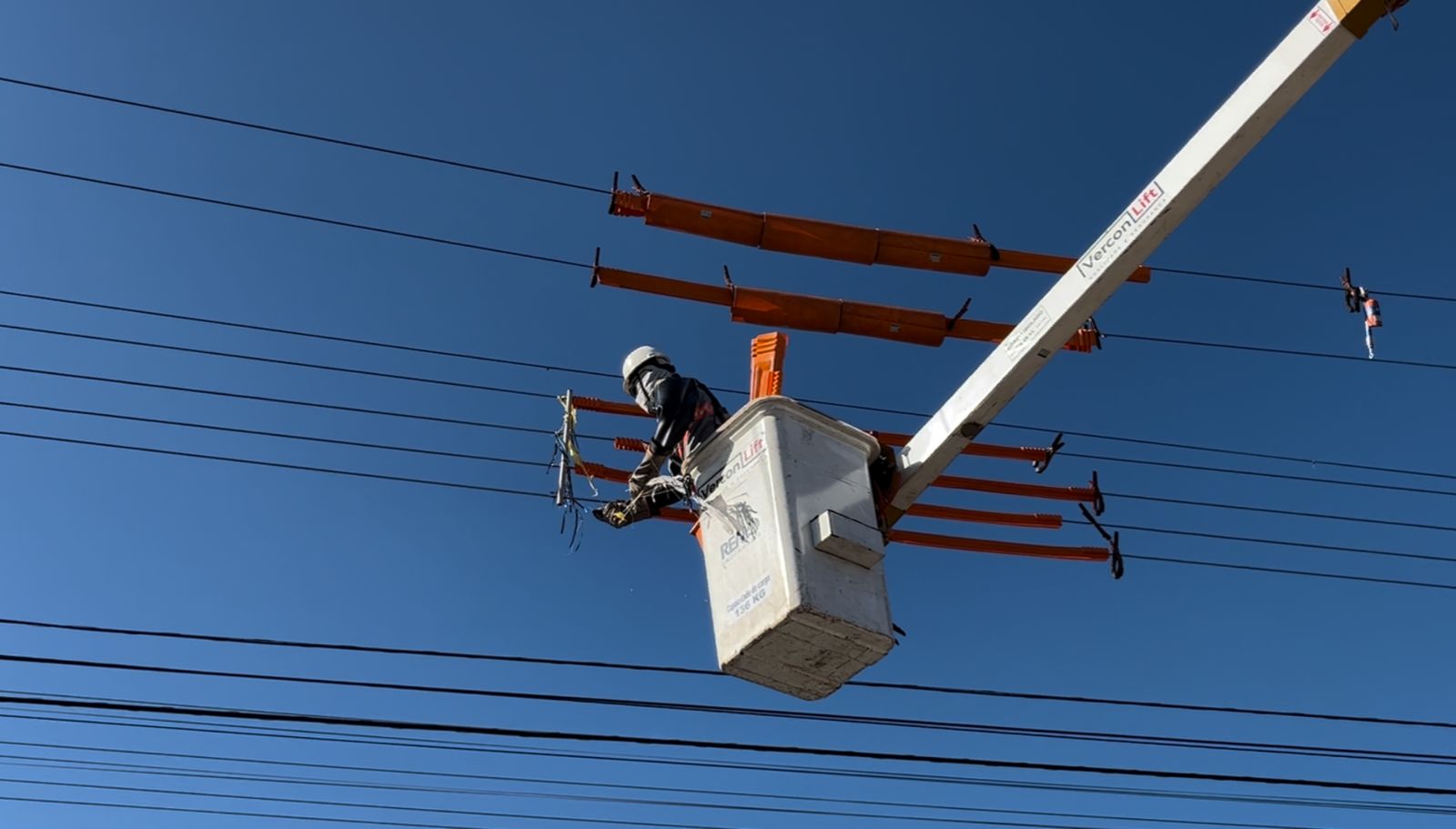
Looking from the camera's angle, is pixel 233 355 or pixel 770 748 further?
pixel 233 355

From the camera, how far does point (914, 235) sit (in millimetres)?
9008

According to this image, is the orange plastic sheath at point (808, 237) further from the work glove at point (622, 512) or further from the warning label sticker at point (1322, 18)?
the warning label sticker at point (1322, 18)

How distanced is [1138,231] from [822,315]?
253 cm

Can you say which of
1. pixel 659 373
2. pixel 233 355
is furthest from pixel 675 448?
pixel 233 355

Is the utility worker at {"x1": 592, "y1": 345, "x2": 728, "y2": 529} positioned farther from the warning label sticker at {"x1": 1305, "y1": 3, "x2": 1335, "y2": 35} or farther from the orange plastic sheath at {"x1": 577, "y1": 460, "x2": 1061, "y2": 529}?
the warning label sticker at {"x1": 1305, "y1": 3, "x2": 1335, "y2": 35}

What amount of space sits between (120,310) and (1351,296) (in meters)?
7.66

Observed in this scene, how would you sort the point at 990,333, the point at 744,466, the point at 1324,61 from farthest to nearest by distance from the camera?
1. the point at 990,333
2. the point at 744,466
3. the point at 1324,61

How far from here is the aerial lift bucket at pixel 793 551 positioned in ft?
22.8

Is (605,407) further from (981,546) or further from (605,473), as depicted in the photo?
(981,546)

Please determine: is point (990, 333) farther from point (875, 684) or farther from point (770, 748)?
point (770, 748)

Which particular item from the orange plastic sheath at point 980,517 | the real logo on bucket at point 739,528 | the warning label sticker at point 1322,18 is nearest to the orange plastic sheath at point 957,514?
the orange plastic sheath at point 980,517

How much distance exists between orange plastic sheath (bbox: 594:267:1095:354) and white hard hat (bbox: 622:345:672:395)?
0.46 metres

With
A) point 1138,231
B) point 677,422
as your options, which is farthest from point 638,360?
point 1138,231

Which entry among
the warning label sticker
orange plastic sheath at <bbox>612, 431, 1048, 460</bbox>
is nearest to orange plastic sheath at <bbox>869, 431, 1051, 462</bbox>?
orange plastic sheath at <bbox>612, 431, 1048, 460</bbox>
